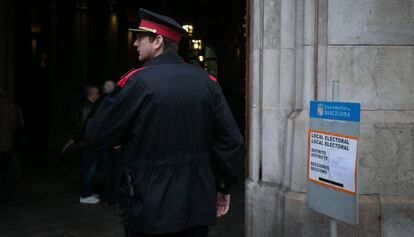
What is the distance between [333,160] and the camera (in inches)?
157

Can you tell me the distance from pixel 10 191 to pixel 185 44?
29.6 feet

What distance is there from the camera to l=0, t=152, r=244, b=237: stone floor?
23.1 feet

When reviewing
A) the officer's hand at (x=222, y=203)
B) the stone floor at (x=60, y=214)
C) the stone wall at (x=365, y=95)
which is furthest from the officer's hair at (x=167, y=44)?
the stone floor at (x=60, y=214)

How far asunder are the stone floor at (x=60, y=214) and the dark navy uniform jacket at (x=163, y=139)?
3.76 meters

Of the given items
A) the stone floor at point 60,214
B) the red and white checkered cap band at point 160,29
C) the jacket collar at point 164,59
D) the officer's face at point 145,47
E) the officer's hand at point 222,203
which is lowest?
the stone floor at point 60,214

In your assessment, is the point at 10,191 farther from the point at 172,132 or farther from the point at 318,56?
the point at 172,132

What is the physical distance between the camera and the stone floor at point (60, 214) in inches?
278

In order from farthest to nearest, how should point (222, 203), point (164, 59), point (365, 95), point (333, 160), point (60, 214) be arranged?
point (60, 214), point (365, 95), point (333, 160), point (222, 203), point (164, 59)

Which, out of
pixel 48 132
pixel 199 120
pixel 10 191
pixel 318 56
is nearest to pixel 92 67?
pixel 48 132

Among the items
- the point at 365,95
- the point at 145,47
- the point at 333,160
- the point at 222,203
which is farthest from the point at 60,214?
the point at 145,47

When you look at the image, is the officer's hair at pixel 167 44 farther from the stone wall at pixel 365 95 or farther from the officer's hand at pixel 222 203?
the stone wall at pixel 365 95

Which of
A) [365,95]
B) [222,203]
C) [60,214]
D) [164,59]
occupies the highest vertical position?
[164,59]

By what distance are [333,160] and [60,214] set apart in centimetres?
506

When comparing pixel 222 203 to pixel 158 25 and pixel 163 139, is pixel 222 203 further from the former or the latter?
pixel 158 25
